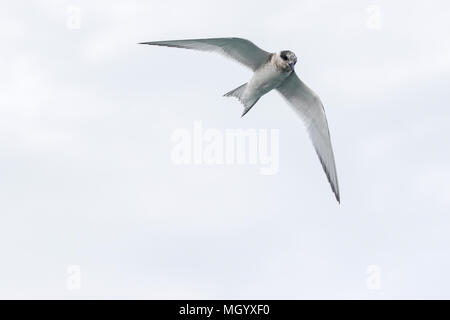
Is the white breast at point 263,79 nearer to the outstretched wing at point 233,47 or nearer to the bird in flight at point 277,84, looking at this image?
the bird in flight at point 277,84

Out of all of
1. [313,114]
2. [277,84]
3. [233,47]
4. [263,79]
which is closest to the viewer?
[233,47]

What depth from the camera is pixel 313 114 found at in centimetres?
2491

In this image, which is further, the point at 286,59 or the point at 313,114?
the point at 313,114

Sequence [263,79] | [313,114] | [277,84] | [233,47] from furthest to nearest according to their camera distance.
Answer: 1. [313,114]
2. [277,84]
3. [263,79]
4. [233,47]

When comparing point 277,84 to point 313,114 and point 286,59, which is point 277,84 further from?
point 313,114

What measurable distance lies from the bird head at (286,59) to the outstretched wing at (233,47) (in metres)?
0.45

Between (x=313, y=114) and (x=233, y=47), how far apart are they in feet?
10.7

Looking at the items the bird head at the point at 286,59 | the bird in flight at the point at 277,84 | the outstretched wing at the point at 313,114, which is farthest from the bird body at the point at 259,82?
the outstretched wing at the point at 313,114

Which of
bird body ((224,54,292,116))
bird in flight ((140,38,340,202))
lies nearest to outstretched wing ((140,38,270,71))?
bird in flight ((140,38,340,202))

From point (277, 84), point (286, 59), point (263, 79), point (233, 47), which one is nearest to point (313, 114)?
A: point (277, 84)

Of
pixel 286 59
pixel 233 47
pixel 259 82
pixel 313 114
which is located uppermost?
pixel 233 47

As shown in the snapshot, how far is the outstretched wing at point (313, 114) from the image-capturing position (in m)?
24.4

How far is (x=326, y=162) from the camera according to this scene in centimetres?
2448

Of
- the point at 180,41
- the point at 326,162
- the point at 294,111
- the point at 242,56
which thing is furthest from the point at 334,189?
the point at 180,41
